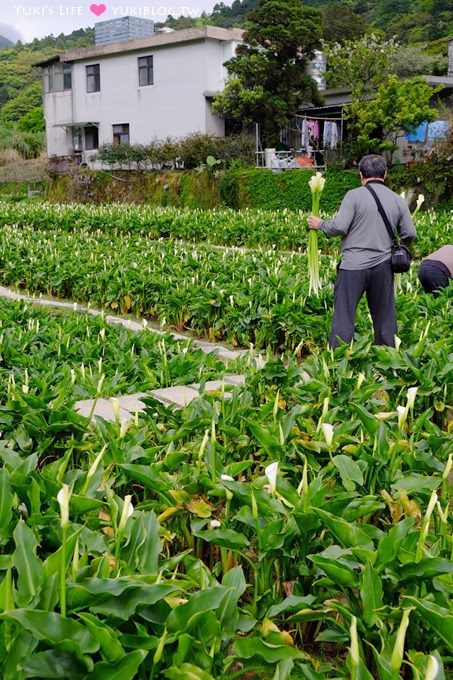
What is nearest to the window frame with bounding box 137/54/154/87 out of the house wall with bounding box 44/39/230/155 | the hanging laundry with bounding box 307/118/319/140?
the house wall with bounding box 44/39/230/155

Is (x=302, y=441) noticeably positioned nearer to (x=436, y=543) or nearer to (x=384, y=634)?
(x=436, y=543)

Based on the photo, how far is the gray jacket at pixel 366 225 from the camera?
621 centimetres

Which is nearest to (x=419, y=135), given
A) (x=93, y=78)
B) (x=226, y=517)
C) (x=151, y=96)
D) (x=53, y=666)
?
(x=151, y=96)

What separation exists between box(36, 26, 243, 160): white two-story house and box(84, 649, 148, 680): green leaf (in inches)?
1271

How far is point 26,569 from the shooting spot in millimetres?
2191

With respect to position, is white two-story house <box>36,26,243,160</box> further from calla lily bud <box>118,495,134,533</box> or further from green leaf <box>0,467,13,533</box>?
calla lily bud <box>118,495,134,533</box>

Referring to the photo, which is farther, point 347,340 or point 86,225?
point 86,225

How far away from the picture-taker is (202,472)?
317 centimetres

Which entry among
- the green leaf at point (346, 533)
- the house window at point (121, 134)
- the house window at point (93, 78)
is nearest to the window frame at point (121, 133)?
the house window at point (121, 134)

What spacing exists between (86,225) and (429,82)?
14053 millimetres

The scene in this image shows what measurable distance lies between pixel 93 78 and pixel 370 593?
3859 centimetres

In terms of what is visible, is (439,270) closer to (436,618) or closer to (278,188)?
(436,618)

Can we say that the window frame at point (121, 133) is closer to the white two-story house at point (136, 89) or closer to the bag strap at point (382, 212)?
the white two-story house at point (136, 89)

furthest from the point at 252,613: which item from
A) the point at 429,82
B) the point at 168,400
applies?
the point at 429,82
